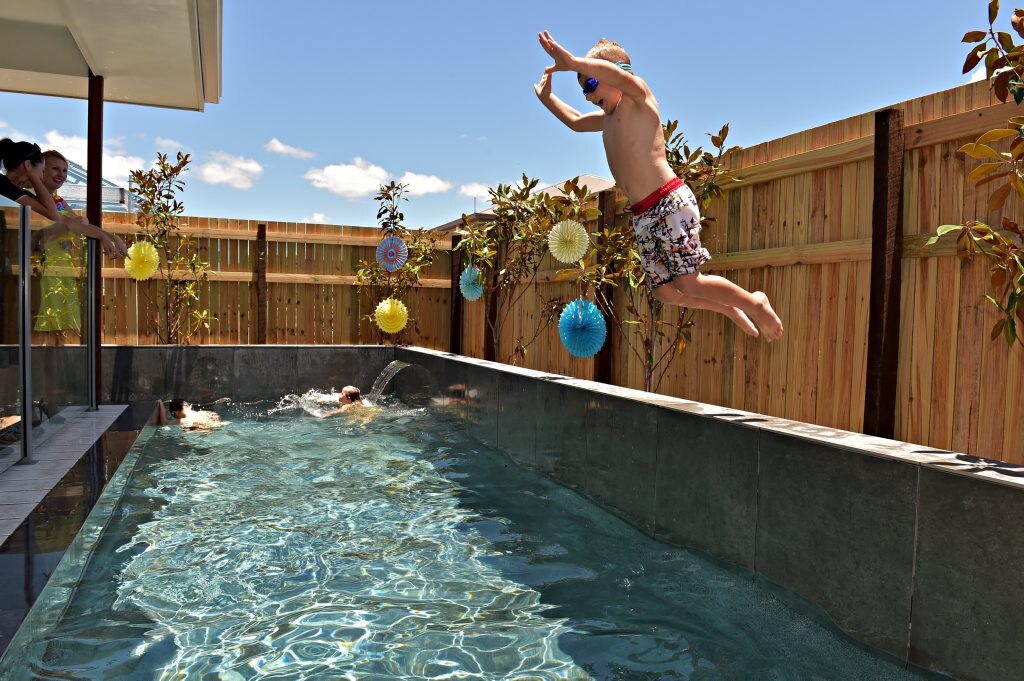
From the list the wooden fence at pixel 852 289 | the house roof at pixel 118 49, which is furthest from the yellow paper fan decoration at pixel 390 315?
the wooden fence at pixel 852 289

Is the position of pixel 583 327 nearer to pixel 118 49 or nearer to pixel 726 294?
pixel 726 294

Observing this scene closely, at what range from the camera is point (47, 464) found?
4.13 m

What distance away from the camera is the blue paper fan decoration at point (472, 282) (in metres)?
8.21

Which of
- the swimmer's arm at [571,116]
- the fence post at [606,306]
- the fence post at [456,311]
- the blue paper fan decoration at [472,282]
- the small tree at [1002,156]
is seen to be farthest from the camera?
the fence post at [456,311]

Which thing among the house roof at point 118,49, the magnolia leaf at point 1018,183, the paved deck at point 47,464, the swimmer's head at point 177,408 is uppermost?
the house roof at point 118,49

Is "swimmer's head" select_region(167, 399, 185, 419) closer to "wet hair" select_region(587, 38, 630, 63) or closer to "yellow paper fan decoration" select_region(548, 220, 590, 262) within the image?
"yellow paper fan decoration" select_region(548, 220, 590, 262)

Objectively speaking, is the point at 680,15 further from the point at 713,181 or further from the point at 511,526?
the point at 511,526

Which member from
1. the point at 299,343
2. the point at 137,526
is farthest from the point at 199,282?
the point at 137,526

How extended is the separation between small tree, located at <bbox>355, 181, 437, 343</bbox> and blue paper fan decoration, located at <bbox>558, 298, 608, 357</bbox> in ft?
18.4

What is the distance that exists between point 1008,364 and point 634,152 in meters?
1.94

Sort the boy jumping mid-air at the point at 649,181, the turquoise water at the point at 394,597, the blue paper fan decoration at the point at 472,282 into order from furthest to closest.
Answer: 1. the blue paper fan decoration at the point at 472,282
2. the boy jumping mid-air at the point at 649,181
3. the turquoise water at the point at 394,597

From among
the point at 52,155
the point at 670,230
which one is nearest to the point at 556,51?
the point at 670,230

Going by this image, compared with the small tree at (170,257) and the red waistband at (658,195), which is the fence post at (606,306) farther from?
the small tree at (170,257)

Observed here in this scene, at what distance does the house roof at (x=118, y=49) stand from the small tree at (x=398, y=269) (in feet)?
10.7
